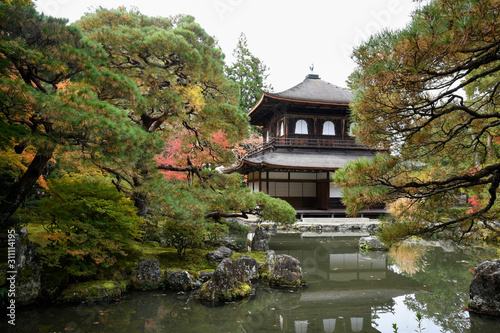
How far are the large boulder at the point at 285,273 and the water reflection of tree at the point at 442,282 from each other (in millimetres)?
2006

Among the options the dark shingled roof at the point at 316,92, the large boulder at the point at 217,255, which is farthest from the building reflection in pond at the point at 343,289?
the dark shingled roof at the point at 316,92

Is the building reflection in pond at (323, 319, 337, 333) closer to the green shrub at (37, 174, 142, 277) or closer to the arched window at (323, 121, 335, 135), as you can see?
the green shrub at (37, 174, 142, 277)

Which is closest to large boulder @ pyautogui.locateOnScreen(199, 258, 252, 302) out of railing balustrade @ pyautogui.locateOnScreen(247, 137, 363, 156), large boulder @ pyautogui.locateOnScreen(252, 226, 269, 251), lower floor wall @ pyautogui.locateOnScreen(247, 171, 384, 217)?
large boulder @ pyautogui.locateOnScreen(252, 226, 269, 251)

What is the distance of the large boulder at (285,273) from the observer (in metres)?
6.32

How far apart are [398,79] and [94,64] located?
4.32 metres

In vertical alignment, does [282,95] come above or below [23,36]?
above

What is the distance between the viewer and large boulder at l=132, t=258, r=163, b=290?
5.98 meters

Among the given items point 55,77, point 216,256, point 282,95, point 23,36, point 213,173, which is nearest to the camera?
point 23,36

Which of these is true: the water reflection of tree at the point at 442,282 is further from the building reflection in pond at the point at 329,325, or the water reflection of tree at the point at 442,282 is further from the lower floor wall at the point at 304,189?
the lower floor wall at the point at 304,189

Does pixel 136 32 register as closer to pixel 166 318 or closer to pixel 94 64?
pixel 94 64

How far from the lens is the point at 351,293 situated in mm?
5934

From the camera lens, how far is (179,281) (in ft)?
19.7

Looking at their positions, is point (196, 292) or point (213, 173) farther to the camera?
point (213, 173)

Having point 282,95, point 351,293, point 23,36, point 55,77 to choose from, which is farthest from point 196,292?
point 282,95
